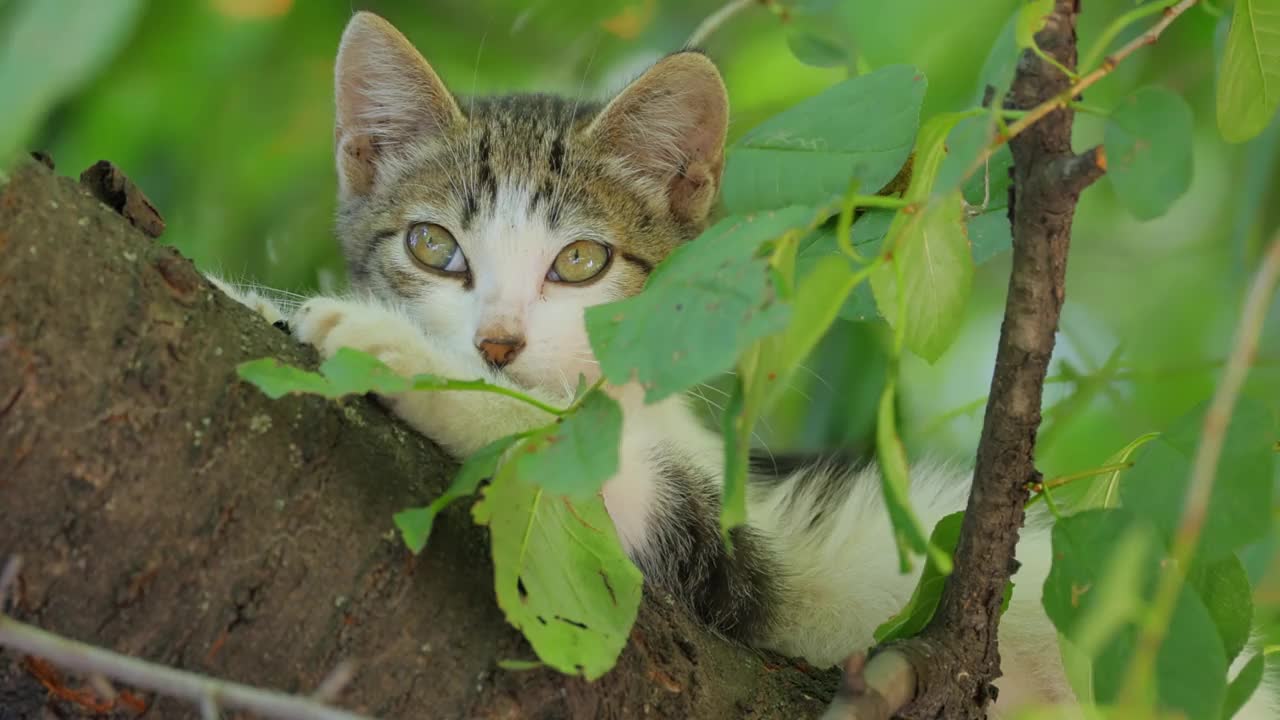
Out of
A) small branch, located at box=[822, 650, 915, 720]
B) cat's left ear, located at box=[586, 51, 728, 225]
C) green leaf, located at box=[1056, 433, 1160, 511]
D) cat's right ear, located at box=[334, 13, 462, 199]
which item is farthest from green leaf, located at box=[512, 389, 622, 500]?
cat's right ear, located at box=[334, 13, 462, 199]

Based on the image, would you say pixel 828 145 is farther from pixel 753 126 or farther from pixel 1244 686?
pixel 753 126

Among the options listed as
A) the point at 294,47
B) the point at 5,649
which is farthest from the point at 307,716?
the point at 294,47

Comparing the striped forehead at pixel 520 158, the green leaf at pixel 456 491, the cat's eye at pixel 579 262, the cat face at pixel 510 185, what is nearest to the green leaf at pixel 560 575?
the green leaf at pixel 456 491

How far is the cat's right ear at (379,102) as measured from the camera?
216cm

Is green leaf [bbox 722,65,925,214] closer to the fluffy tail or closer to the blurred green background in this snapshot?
the blurred green background

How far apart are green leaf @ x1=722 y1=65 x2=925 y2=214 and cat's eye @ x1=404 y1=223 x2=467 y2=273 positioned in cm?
111

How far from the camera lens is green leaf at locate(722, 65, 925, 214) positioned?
98cm

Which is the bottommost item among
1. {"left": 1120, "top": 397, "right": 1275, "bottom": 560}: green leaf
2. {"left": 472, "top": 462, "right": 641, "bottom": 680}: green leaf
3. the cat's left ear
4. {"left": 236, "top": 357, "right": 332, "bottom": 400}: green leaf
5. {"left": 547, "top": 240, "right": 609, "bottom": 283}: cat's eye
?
{"left": 472, "top": 462, "right": 641, "bottom": 680}: green leaf

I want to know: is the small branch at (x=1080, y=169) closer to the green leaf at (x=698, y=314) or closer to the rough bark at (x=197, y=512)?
the green leaf at (x=698, y=314)

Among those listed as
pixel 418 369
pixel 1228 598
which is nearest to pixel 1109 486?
pixel 1228 598

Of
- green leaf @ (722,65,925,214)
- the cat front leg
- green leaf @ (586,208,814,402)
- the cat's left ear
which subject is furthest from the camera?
the cat's left ear

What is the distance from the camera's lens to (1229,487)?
0.91 meters

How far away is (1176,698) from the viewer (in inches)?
33.0

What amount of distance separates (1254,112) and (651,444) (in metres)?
0.87
